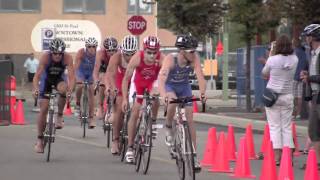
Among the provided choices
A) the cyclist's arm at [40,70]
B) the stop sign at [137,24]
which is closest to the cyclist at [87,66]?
the cyclist's arm at [40,70]

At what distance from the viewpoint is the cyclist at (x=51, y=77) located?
13.5m

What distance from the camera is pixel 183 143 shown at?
10.3 meters

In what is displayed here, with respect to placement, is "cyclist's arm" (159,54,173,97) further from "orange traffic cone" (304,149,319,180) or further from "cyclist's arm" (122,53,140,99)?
"orange traffic cone" (304,149,319,180)

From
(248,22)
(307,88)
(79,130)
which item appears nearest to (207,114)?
(248,22)

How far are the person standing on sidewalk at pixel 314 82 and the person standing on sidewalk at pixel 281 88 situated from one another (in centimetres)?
52

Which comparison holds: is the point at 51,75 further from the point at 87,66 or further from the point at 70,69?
the point at 87,66

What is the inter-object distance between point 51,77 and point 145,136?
283 cm

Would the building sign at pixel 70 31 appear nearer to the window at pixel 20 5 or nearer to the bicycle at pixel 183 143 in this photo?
the window at pixel 20 5

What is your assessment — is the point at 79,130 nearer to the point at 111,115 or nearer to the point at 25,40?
the point at 111,115

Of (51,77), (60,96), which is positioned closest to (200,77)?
(51,77)

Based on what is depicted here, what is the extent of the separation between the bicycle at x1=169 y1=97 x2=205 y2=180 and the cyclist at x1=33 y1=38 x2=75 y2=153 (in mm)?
3274

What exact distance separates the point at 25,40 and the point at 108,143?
31.8 meters

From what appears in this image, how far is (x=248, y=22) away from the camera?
2297 centimetres

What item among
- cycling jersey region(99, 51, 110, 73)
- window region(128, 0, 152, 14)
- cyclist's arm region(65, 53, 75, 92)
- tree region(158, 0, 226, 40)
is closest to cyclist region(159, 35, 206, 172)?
cyclist's arm region(65, 53, 75, 92)
